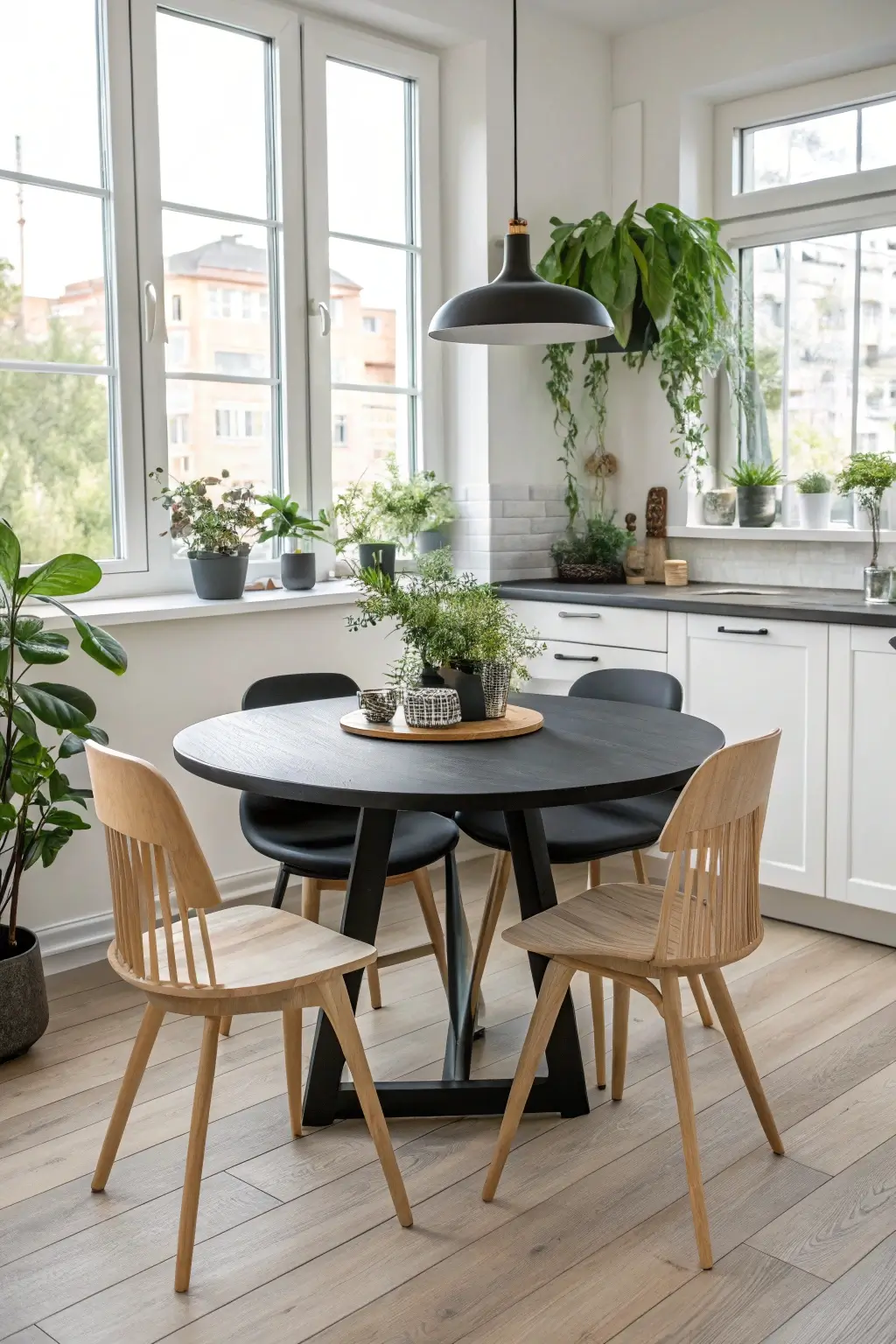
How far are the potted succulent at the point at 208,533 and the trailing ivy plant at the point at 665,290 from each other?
1.41m

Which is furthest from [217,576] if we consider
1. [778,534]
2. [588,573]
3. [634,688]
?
[778,534]

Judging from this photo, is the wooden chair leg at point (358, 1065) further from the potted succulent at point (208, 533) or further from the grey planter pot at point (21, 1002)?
the potted succulent at point (208, 533)

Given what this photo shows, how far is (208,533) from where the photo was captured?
368 cm

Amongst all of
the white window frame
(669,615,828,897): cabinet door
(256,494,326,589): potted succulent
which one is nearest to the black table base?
(669,615,828,897): cabinet door

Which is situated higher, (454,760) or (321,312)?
(321,312)

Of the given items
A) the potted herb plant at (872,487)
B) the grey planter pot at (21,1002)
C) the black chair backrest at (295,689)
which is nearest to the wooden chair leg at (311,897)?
the black chair backrest at (295,689)

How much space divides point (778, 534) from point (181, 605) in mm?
2010

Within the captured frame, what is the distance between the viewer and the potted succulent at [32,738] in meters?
2.79

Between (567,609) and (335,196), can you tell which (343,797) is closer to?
(567,609)

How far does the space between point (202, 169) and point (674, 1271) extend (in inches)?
126

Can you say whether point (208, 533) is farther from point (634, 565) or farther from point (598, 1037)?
point (598, 1037)

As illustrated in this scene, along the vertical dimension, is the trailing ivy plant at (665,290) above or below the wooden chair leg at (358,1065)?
above

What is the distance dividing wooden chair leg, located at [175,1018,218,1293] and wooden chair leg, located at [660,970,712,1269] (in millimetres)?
756

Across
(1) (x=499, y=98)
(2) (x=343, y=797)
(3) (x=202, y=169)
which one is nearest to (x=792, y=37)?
(1) (x=499, y=98)
